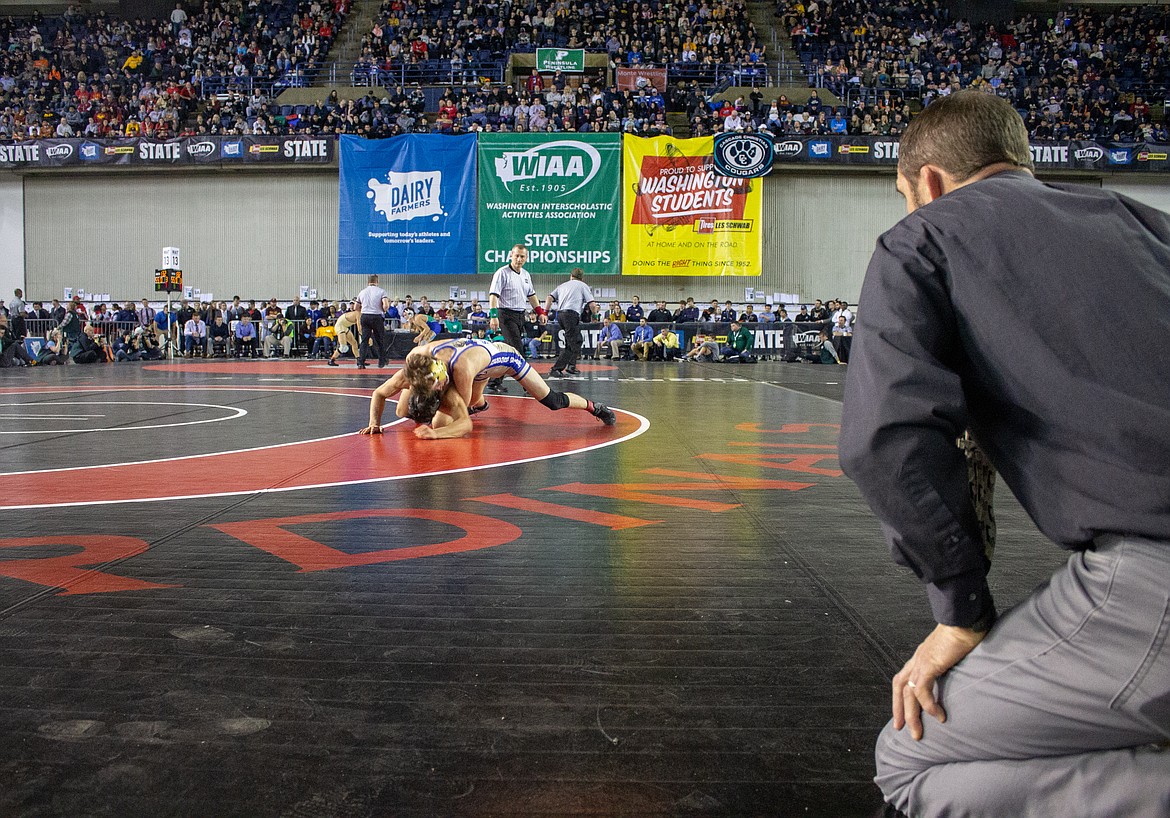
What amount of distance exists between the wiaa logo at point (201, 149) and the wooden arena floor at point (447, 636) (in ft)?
74.1

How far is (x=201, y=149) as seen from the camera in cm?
2581

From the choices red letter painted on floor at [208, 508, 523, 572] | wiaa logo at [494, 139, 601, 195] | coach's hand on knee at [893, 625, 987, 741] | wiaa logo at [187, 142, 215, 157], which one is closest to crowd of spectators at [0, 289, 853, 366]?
wiaa logo at [494, 139, 601, 195]

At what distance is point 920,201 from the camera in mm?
1716

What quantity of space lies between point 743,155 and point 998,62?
31.3 ft

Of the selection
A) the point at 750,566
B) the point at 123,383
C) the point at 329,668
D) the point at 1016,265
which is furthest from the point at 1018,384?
the point at 123,383

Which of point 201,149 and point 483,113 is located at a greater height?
point 483,113

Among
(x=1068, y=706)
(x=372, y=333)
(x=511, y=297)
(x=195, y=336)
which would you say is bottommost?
(x=1068, y=706)

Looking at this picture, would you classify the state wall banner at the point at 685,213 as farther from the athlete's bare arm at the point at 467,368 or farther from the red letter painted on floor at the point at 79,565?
the red letter painted on floor at the point at 79,565

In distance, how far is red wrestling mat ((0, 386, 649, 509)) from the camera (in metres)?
4.67

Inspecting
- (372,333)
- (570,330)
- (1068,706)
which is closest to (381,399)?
(1068,706)

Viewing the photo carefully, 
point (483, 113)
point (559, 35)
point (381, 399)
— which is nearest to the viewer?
point (381, 399)

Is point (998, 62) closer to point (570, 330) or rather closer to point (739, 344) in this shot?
point (739, 344)

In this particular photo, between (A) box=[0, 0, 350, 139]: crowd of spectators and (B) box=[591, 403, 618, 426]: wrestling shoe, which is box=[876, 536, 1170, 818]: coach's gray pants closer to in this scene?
(B) box=[591, 403, 618, 426]: wrestling shoe

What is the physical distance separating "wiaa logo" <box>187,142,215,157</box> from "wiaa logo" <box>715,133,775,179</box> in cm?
1384
